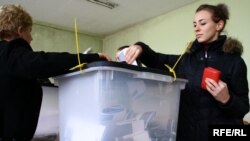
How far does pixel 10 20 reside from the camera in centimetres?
100

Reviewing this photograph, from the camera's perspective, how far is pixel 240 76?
1.00 metres

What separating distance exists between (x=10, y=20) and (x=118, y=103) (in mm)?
515

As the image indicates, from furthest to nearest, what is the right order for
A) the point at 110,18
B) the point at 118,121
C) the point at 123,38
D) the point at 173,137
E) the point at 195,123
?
the point at 123,38, the point at 110,18, the point at 195,123, the point at 173,137, the point at 118,121

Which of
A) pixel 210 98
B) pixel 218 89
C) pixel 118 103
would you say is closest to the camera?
pixel 118 103

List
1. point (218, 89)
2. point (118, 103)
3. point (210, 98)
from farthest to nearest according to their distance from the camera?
point (210, 98) → point (218, 89) → point (118, 103)

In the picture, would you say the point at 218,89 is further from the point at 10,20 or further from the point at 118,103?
the point at 10,20

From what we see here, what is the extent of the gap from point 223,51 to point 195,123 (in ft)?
0.91

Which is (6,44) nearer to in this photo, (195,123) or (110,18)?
(195,123)

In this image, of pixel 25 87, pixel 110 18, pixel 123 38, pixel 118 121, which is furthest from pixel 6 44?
pixel 123 38

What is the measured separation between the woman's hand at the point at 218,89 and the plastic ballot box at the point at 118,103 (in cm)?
9

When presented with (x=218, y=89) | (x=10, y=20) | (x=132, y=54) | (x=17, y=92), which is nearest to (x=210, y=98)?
(x=218, y=89)

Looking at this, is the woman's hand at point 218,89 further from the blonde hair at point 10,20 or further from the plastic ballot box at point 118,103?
the blonde hair at point 10,20

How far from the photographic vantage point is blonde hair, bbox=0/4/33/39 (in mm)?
994

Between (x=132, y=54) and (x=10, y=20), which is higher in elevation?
(x=10, y=20)
